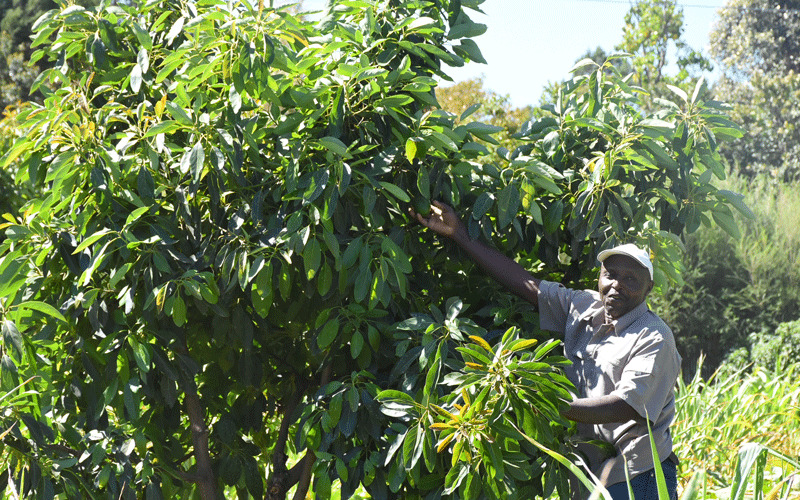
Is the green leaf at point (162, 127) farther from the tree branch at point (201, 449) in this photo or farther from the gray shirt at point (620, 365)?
the gray shirt at point (620, 365)

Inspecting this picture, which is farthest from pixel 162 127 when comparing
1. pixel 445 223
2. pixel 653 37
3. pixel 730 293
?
pixel 653 37

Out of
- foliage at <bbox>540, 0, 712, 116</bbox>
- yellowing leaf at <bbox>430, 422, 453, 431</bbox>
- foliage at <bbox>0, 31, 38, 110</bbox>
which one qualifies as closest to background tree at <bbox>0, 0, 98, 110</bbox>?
foliage at <bbox>0, 31, 38, 110</bbox>

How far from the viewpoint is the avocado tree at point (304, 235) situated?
7.14ft

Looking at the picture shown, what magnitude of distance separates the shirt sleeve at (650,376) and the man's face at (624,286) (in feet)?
0.44

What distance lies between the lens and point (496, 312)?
2.50 m

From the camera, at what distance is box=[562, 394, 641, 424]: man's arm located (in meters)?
2.10

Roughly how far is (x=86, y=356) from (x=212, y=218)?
592mm

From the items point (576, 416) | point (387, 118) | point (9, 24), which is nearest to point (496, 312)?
point (576, 416)

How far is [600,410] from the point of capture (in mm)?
2121

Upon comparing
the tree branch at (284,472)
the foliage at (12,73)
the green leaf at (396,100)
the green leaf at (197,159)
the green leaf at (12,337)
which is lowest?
the foliage at (12,73)

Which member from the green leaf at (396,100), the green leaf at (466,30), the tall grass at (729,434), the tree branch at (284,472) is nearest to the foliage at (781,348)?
the tall grass at (729,434)

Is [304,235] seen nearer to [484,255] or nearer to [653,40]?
[484,255]

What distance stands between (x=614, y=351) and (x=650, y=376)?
17 cm

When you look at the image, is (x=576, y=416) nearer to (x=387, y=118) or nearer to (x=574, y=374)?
(x=574, y=374)
